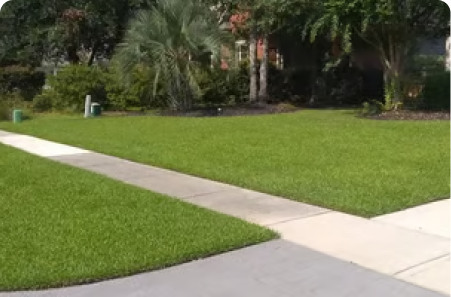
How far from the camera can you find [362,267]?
4566 millimetres

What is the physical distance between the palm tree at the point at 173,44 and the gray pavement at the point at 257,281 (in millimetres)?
13323

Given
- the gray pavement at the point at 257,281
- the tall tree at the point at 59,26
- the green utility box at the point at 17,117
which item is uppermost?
the tall tree at the point at 59,26

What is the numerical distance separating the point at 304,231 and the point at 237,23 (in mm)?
16087

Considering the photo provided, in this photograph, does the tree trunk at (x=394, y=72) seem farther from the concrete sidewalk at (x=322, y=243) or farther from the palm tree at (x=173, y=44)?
the concrete sidewalk at (x=322, y=243)

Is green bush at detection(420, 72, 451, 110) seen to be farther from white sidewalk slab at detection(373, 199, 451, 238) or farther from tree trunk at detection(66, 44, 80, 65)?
tree trunk at detection(66, 44, 80, 65)

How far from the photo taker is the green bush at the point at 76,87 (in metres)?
19.7

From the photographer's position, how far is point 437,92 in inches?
675

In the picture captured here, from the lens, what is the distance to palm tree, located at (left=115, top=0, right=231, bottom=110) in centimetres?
1752

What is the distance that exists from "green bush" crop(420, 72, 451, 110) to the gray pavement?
13.5 meters

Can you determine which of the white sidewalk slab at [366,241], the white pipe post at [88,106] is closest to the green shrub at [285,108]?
the white pipe post at [88,106]

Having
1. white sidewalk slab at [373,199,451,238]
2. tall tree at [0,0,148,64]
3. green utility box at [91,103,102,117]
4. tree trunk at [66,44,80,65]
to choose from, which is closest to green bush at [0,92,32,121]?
green utility box at [91,103,102,117]

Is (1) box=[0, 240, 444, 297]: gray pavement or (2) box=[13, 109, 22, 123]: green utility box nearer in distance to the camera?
(1) box=[0, 240, 444, 297]: gray pavement

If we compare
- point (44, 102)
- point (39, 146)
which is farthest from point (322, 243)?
point (44, 102)

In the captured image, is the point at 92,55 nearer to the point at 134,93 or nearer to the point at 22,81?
the point at 22,81
